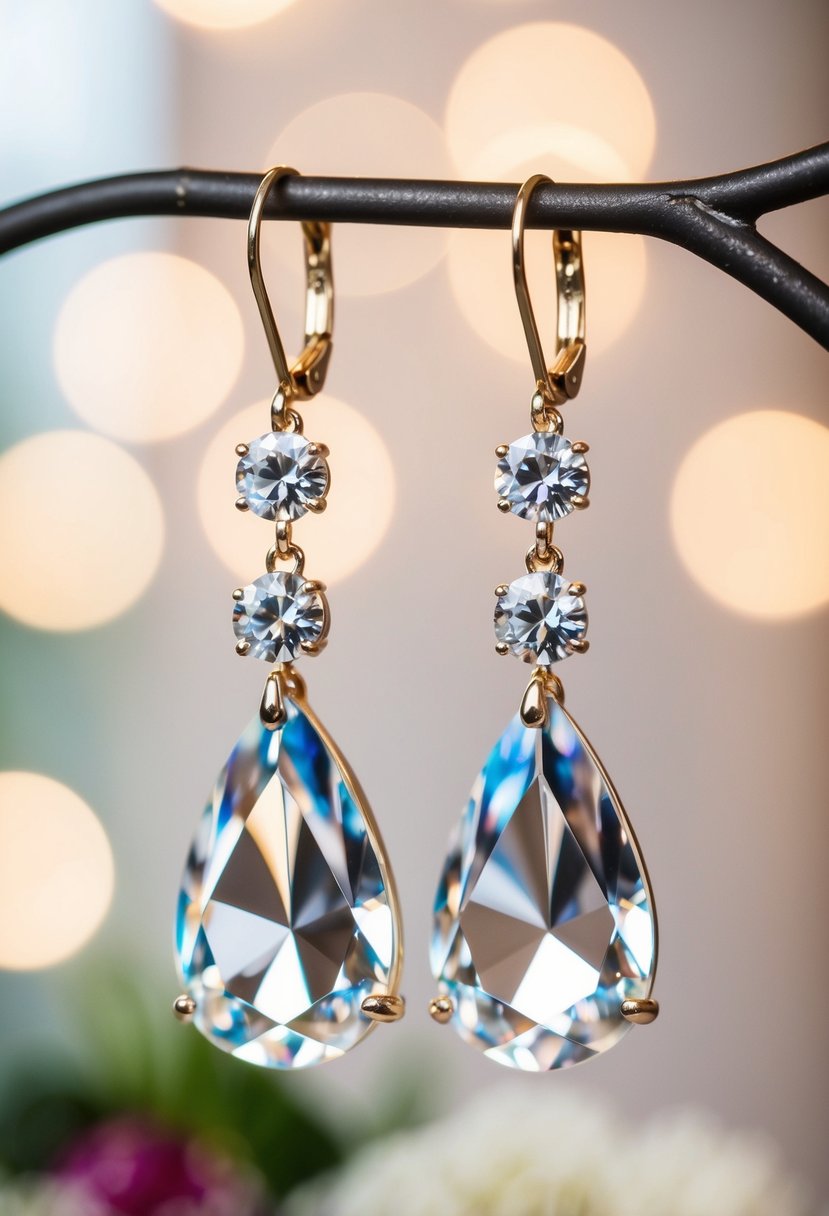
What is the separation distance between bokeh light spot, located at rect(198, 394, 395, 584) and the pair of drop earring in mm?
572

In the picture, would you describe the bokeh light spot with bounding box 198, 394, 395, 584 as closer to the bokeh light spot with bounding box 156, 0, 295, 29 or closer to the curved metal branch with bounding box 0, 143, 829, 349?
the bokeh light spot with bounding box 156, 0, 295, 29

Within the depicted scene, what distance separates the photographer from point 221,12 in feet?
3.03

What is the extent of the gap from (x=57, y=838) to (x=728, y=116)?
786 millimetres

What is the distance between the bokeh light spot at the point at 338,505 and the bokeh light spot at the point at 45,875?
0.88 ft

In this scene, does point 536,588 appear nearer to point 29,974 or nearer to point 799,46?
point 799,46

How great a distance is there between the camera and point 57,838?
3.10 feet

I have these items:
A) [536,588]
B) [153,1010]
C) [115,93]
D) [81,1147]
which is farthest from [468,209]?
[115,93]

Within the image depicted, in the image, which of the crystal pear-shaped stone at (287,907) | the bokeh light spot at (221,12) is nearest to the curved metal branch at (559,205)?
the crystal pear-shaped stone at (287,907)

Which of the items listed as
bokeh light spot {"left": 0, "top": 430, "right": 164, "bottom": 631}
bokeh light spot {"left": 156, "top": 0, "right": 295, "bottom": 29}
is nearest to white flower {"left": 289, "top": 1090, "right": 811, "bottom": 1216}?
bokeh light spot {"left": 0, "top": 430, "right": 164, "bottom": 631}

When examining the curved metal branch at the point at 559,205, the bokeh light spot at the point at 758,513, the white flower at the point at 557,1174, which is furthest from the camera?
the bokeh light spot at the point at 758,513

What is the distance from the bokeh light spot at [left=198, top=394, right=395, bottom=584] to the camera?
877 mm

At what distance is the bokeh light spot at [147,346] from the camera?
3.10 feet

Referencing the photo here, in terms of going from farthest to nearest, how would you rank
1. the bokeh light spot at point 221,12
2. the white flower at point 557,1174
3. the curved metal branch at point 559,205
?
the bokeh light spot at point 221,12, the white flower at point 557,1174, the curved metal branch at point 559,205

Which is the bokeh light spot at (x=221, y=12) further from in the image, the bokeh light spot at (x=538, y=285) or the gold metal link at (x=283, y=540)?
the gold metal link at (x=283, y=540)
